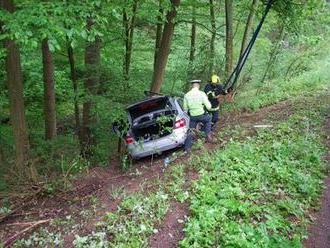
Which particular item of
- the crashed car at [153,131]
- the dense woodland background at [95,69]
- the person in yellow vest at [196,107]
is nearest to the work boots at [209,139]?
the person in yellow vest at [196,107]

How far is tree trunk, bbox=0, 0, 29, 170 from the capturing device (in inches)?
357

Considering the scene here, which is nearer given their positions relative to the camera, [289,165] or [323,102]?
[289,165]

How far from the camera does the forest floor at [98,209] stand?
694 centimetres

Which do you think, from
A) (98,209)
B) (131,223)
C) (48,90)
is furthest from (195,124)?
(131,223)

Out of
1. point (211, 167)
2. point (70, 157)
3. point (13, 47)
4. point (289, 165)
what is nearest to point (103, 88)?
point (70, 157)

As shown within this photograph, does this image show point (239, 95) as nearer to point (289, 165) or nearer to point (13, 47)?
point (289, 165)

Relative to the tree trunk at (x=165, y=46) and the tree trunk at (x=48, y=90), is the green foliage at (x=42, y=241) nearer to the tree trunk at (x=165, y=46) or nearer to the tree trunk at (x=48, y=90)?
the tree trunk at (x=48, y=90)

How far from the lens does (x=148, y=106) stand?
11508 mm

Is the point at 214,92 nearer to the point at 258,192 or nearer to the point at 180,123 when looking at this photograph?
the point at 180,123

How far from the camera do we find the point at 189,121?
1173 centimetres

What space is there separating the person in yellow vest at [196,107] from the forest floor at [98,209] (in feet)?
1.89

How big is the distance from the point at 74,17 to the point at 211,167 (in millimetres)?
4136

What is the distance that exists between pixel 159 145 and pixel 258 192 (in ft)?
12.6

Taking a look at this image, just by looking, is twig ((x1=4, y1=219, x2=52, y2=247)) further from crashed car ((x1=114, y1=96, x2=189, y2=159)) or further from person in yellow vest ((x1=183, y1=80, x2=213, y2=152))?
person in yellow vest ((x1=183, y1=80, x2=213, y2=152))
